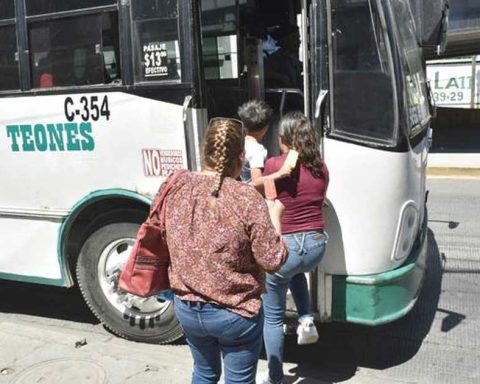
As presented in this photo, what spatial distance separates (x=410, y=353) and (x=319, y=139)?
1.68 metres

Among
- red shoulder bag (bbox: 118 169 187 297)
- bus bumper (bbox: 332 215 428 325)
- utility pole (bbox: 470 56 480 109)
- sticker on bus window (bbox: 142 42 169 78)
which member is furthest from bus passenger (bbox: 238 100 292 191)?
utility pole (bbox: 470 56 480 109)

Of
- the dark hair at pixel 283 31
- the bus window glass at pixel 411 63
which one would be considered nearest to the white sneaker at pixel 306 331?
the bus window glass at pixel 411 63

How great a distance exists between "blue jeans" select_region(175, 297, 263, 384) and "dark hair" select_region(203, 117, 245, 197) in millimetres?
520

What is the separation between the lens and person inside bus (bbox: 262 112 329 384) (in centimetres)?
353

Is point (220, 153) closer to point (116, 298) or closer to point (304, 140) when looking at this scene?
point (304, 140)

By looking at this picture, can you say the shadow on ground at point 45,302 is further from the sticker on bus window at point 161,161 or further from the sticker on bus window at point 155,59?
the sticker on bus window at point 155,59

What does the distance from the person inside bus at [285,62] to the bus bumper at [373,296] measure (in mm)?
1832

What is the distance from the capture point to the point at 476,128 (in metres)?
17.5

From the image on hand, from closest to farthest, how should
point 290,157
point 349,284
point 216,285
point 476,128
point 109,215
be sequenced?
point 216,285, point 290,157, point 349,284, point 109,215, point 476,128

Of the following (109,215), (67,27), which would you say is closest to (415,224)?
(109,215)

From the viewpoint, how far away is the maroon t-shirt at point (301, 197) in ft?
11.6

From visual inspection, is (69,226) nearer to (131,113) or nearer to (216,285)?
(131,113)

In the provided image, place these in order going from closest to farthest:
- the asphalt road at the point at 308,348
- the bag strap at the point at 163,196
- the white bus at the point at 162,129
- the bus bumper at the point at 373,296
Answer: the bag strap at the point at 163,196
the white bus at the point at 162,129
the bus bumper at the point at 373,296
the asphalt road at the point at 308,348

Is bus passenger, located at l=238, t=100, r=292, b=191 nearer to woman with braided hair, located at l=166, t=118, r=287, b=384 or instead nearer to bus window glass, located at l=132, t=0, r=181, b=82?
bus window glass, located at l=132, t=0, r=181, b=82
